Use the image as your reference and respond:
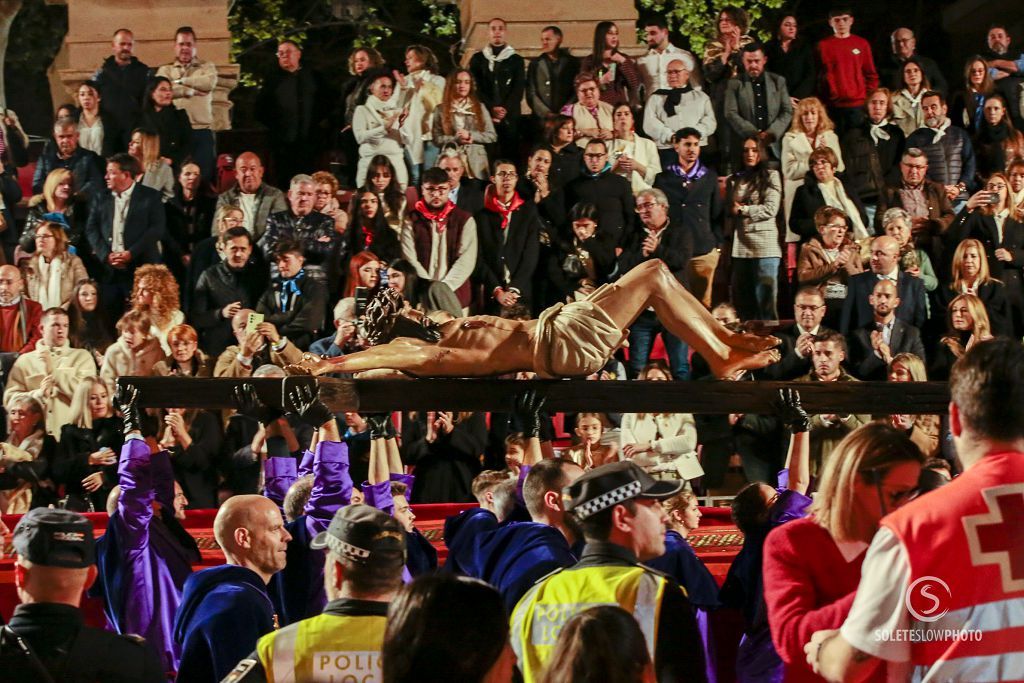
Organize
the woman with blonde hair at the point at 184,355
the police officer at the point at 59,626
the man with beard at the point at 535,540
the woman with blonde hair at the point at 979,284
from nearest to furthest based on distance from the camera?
the police officer at the point at 59,626 < the man with beard at the point at 535,540 < the woman with blonde hair at the point at 184,355 < the woman with blonde hair at the point at 979,284

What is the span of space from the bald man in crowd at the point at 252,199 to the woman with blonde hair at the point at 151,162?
72 cm

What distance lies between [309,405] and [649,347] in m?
5.51

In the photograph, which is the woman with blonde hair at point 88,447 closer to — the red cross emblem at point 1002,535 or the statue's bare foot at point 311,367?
the statue's bare foot at point 311,367

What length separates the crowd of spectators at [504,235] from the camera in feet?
32.2

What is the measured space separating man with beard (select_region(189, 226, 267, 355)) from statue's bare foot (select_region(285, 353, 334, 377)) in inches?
184

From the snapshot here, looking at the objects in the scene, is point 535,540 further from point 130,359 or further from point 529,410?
point 130,359

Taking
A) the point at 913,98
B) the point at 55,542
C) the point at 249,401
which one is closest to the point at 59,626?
the point at 55,542

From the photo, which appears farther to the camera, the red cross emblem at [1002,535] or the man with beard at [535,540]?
the man with beard at [535,540]

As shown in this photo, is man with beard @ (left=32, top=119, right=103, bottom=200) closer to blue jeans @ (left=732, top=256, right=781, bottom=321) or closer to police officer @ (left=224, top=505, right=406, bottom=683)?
blue jeans @ (left=732, top=256, right=781, bottom=321)

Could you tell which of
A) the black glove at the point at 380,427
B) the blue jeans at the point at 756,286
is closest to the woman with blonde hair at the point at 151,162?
the blue jeans at the point at 756,286

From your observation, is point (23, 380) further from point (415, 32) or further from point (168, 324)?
point (415, 32)

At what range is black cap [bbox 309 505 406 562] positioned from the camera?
430cm

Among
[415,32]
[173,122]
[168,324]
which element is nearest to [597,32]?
[173,122]

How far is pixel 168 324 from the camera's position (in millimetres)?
11586
